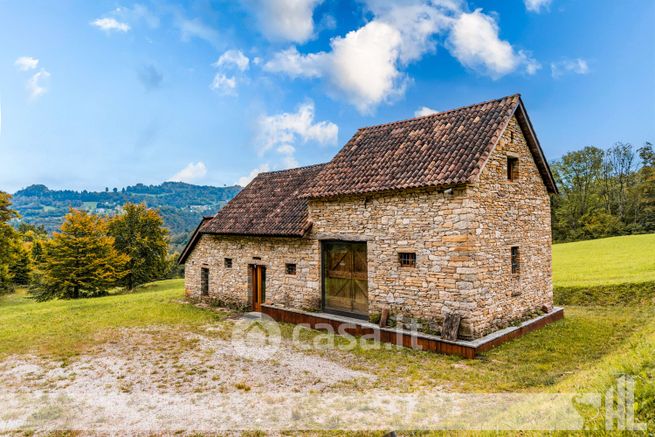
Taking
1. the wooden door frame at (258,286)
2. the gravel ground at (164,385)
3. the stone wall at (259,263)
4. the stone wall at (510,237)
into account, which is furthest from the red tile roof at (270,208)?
the stone wall at (510,237)

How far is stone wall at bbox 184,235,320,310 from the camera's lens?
1427cm

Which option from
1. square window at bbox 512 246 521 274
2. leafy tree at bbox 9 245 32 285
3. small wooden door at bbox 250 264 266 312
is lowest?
leafy tree at bbox 9 245 32 285

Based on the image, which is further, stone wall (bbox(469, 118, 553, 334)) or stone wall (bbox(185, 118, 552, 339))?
stone wall (bbox(469, 118, 553, 334))

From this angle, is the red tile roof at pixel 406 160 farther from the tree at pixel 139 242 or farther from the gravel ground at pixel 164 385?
the tree at pixel 139 242

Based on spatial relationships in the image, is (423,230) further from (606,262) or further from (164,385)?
(606,262)

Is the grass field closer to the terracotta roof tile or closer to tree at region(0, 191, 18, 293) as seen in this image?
the terracotta roof tile

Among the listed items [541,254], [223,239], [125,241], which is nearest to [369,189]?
[541,254]

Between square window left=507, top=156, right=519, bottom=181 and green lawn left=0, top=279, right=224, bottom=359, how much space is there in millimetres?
12241

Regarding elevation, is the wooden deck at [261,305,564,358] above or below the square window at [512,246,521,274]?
below

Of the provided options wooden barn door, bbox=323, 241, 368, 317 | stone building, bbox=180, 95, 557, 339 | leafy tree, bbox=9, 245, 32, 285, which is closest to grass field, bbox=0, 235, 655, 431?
stone building, bbox=180, 95, 557, 339

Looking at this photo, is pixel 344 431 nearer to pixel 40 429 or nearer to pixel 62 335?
pixel 40 429

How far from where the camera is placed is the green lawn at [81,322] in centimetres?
1216

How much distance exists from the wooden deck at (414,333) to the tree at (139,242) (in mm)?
22070

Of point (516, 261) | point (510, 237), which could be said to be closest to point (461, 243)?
point (510, 237)
